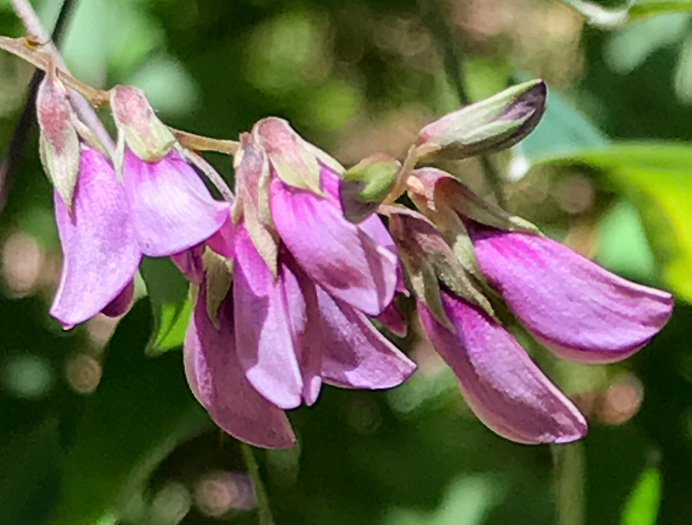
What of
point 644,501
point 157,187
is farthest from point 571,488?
point 157,187

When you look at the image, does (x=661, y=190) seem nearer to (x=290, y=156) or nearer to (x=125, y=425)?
(x=290, y=156)

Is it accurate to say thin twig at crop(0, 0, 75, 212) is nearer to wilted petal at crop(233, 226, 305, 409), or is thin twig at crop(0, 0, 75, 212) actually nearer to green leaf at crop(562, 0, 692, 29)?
wilted petal at crop(233, 226, 305, 409)

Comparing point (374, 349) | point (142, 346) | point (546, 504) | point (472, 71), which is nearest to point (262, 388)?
point (374, 349)

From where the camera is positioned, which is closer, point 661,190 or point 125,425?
point 661,190

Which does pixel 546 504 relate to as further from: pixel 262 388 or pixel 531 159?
pixel 262 388

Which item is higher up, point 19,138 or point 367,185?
point 367,185

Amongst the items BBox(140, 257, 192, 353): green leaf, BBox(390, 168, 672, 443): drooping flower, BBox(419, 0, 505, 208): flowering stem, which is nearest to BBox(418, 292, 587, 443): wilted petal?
BBox(390, 168, 672, 443): drooping flower
